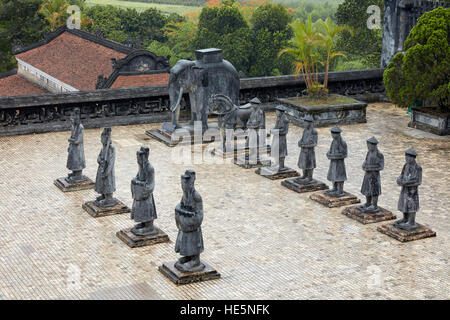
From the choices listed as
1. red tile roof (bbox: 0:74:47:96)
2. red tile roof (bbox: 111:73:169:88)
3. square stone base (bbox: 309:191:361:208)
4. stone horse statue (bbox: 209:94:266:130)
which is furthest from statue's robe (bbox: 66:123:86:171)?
red tile roof (bbox: 0:74:47:96)

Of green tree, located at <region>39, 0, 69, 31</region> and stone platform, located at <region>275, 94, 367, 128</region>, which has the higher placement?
green tree, located at <region>39, 0, 69, 31</region>

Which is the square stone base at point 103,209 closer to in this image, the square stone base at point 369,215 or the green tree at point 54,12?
the square stone base at point 369,215

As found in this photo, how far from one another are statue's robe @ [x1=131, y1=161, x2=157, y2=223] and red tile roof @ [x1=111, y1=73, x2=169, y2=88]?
1538 cm

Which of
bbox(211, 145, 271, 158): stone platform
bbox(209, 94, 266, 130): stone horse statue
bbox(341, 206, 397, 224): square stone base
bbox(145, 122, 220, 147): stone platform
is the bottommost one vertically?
bbox(341, 206, 397, 224): square stone base

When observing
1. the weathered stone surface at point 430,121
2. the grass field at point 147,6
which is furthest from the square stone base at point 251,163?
the grass field at point 147,6

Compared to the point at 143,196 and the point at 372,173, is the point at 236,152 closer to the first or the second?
the point at 372,173

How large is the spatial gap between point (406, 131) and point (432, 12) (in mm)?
3194

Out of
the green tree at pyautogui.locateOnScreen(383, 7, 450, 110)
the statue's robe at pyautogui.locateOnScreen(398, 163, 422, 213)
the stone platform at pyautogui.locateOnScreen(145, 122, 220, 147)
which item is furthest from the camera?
the green tree at pyautogui.locateOnScreen(383, 7, 450, 110)

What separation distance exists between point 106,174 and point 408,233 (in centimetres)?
550

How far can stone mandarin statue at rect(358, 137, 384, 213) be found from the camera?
13289mm

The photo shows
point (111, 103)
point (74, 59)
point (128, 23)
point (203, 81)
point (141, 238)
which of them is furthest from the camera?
point (128, 23)

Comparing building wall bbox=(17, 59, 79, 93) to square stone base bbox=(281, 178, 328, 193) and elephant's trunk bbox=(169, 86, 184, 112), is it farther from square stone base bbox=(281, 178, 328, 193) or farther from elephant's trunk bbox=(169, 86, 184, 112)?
square stone base bbox=(281, 178, 328, 193)

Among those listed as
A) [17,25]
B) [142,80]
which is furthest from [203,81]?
[17,25]

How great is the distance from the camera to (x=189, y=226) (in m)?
10.9
